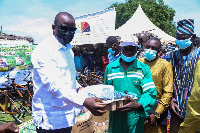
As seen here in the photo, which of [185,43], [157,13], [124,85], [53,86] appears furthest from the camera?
[157,13]

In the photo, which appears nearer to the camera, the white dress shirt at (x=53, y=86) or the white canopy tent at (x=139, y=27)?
the white dress shirt at (x=53, y=86)

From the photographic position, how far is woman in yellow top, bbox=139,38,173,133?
2.94m

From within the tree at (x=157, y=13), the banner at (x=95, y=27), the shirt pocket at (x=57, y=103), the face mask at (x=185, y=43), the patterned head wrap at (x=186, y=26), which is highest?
the tree at (x=157, y=13)

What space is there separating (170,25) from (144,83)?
97.2 ft

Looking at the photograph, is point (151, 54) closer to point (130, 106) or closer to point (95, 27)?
point (130, 106)

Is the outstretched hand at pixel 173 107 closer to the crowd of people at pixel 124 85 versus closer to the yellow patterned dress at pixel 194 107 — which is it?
the crowd of people at pixel 124 85

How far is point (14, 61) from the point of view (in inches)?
317

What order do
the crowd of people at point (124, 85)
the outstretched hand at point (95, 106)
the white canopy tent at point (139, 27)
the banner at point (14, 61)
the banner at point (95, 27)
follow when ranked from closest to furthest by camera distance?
the outstretched hand at point (95, 106), the crowd of people at point (124, 85), the banner at point (14, 61), the banner at point (95, 27), the white canopy tent at point (139, 27)

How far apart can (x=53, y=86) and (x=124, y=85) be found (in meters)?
0.84

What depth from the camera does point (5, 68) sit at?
24.8 feet

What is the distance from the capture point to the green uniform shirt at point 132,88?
234 centimetres

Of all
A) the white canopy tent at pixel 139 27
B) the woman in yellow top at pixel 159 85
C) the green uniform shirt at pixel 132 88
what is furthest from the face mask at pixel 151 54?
the white canopy tent at pixel 139 27

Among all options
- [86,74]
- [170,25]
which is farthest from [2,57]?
[170,25]

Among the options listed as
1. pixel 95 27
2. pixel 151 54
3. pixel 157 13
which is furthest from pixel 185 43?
pixel 157 13
